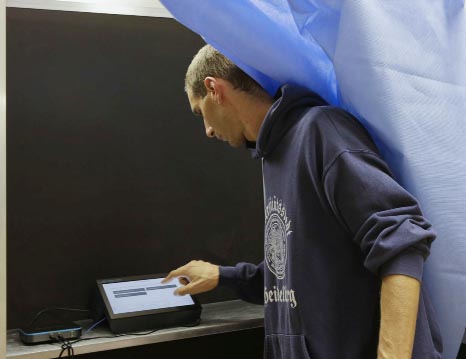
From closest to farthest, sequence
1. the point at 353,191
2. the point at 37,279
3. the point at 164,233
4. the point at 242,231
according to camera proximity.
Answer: the point at 353,191 < the point at 37,279 < the point at 164,233 < the point at 242,231

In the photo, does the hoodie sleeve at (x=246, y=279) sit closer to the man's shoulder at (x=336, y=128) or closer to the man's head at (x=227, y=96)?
the man's head at (x=227, y=96)

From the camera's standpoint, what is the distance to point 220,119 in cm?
155

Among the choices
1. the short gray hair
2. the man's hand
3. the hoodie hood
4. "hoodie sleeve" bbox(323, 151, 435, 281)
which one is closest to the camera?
"hoodie sleeve" bbox(323, 151, 435, 281)

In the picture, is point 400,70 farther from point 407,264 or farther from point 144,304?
point 144,304

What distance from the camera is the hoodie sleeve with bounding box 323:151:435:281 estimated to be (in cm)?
114

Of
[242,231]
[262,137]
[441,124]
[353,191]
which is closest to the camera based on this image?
[353,191]

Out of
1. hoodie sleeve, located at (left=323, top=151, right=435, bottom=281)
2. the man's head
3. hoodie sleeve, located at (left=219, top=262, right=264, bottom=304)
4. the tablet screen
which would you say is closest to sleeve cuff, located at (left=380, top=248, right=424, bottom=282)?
hoodie sleeve, located at (left=323, top=151, right=435, bottom=281)

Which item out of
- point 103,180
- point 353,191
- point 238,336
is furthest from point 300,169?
point 238,336

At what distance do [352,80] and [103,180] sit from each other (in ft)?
3.22

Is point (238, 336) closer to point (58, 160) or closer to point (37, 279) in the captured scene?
point (37, 279)

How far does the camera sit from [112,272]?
79.1 inches

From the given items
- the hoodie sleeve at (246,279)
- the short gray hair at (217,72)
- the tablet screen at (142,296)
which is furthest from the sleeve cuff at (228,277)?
the short gray hair at (217,72)

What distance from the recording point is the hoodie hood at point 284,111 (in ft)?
4.46

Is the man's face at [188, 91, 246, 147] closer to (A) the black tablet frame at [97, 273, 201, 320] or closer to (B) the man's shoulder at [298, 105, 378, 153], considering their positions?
(B) the man's shoulder at [298, 105, 378, 153]
